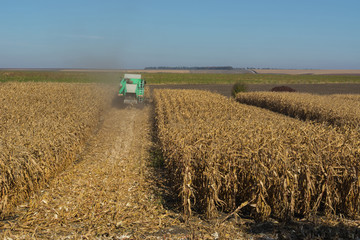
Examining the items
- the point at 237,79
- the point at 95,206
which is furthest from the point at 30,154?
the point at 237,79

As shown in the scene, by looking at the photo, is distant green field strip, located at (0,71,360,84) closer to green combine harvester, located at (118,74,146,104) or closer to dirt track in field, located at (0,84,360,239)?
green combine harvester, located at (118,74,146,104)

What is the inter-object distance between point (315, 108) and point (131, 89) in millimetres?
12733

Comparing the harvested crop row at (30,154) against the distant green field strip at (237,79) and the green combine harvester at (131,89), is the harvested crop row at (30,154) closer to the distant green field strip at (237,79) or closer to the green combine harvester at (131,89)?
the green combine harvester at (131,89)

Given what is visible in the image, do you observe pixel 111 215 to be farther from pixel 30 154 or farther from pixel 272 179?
pixel 272 179

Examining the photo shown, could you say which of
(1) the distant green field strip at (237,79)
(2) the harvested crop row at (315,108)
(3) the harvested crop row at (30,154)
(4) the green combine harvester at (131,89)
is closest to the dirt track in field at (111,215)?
(3) the harvested crop row at (30,154)

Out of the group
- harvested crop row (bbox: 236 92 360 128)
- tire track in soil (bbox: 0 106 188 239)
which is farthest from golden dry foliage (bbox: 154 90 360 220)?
harvested crop row (bbox: 236 92 360 128)

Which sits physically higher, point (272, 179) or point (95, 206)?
point (272, 179)

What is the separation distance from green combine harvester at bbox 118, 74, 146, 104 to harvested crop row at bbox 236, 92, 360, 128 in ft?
32.2

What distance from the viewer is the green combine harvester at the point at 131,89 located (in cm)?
2217

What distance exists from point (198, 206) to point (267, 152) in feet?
5.83

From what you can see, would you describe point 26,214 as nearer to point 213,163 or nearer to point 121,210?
point 121,210

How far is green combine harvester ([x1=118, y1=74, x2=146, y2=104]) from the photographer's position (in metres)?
22.2

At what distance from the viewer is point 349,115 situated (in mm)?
14258

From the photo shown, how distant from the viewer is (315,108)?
57.4 ft
